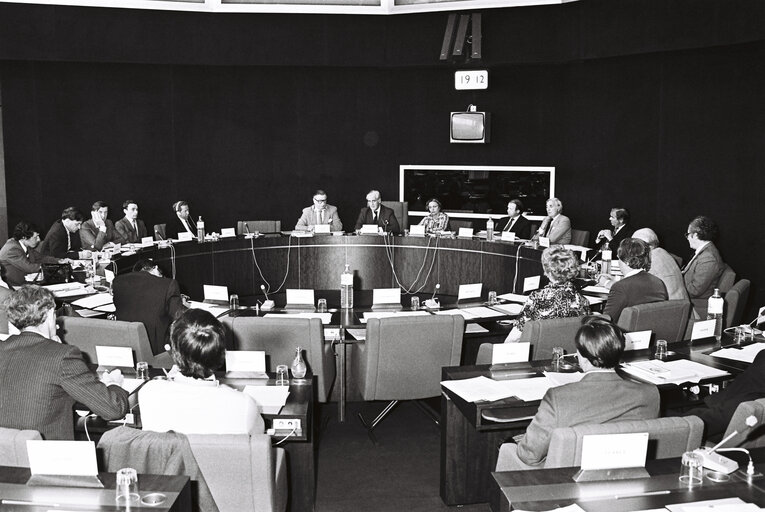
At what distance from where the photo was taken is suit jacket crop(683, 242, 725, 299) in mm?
5941

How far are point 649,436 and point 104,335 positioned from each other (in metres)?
2.91

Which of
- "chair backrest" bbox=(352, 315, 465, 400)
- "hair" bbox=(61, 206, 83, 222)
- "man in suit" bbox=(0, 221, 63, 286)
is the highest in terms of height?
"hair" bbox=(61, 206, 83, 222)

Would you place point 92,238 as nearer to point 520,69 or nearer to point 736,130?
point 520,69

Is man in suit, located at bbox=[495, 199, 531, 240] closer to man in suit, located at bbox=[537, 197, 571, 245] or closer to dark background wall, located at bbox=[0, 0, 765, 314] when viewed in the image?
man in suit, located at bbox=[537, 197, 571, 245]

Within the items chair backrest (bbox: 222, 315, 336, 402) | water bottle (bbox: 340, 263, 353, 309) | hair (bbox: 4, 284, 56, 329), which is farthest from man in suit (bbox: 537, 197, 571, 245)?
hair (bbox: 4, 284, 56, 329)

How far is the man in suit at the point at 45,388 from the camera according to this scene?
2791 millimetres

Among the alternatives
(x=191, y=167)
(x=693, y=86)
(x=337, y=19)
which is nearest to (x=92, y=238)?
(x=191, y=167)

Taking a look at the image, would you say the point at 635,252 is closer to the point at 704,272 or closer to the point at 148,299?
the point at 704,272

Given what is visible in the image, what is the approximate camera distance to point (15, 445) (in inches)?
92.7

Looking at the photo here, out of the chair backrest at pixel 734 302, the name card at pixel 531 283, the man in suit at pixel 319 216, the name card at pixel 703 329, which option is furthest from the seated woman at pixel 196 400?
the man in suit at pixel 319 216

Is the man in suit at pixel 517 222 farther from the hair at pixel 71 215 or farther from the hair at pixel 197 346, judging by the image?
the hair at pixel 197 346

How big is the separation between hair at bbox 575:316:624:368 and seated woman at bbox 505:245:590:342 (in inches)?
52.5

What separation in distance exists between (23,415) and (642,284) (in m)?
3.57

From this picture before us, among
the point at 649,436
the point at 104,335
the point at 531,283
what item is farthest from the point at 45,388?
the point at 531,283
